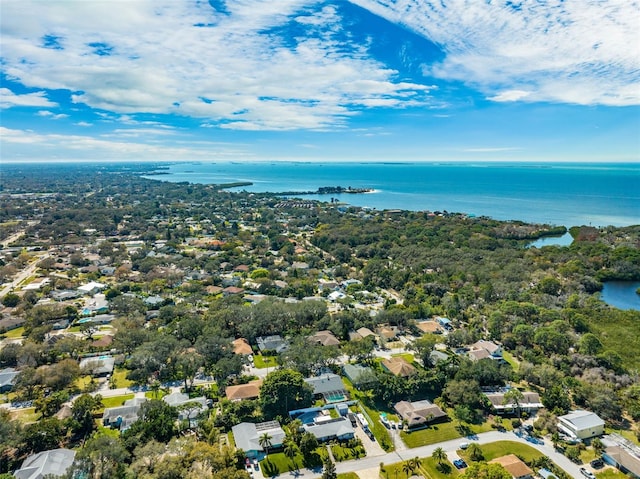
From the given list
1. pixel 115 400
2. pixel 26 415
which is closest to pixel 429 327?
pixel 115 400

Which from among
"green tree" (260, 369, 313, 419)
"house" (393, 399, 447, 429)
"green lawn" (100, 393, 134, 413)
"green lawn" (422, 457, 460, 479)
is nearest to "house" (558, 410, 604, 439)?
"house" (393, 399, 447, 429)

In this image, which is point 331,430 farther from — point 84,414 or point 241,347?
point 84,414

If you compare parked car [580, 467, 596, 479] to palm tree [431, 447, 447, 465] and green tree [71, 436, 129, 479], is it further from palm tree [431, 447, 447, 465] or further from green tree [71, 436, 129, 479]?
green tree [71, 436, 129, 479]

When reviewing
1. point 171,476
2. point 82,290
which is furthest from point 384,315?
point 82,290

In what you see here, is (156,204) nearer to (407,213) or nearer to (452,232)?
(407,213)

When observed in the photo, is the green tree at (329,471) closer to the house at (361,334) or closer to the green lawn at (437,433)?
the green lawn at (437,433)

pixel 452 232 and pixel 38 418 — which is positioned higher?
pixel 452 232
